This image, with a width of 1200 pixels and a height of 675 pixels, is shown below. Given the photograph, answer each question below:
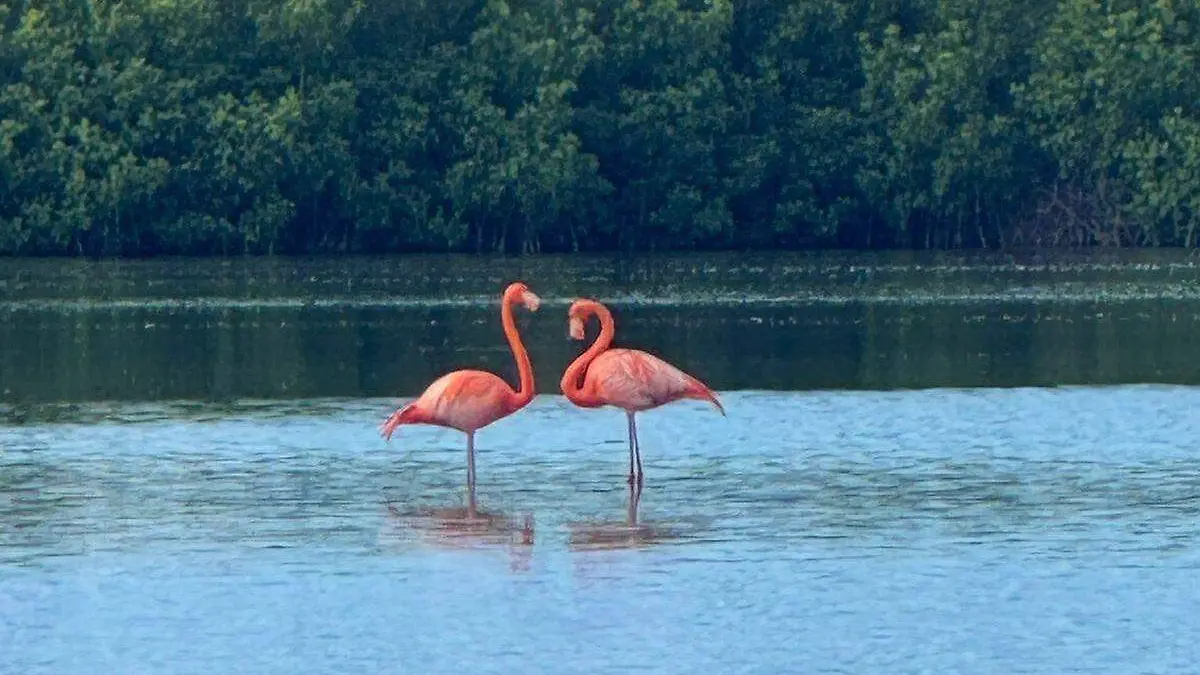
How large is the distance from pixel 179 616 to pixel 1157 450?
9068mm

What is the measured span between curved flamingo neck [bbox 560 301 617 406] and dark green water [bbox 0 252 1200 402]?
692 centimetres

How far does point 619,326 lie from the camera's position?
3719cm

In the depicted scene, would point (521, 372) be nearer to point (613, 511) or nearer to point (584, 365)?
point (584, 365)

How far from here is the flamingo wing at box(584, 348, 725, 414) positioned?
750 inches

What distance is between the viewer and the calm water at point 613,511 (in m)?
12.9

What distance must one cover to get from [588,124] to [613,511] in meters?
53.9

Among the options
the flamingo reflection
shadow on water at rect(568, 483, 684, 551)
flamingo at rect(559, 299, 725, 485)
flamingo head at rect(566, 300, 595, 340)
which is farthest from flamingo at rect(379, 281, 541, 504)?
shadow on water at rect(568, 483, 684, 551)

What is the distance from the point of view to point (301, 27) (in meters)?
68.3

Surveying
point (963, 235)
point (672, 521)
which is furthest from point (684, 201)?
point (672, 521)

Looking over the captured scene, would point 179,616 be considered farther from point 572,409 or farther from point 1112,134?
point 1112,134

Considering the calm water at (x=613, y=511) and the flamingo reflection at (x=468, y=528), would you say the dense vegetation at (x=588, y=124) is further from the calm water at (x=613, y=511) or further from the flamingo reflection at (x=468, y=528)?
the flamingo reflection at (x=468, y=528)

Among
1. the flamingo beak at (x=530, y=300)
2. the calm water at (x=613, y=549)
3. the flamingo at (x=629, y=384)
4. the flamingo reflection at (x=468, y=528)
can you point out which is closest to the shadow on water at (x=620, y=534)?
the calm water at (x=613, y=549)

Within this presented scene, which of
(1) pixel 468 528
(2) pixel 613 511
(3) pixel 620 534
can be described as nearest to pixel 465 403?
(2) pixel 613 511

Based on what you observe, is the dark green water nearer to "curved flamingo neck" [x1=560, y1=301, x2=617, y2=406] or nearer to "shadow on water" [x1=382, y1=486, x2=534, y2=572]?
"curved flamingo neck" [x1=560, y1=301, x2=617, y2=406]
